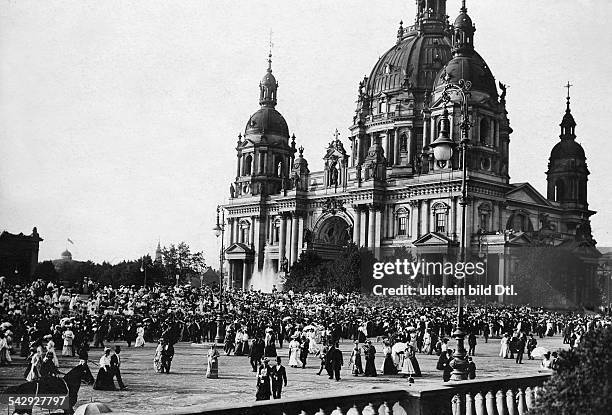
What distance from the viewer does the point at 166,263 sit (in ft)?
375

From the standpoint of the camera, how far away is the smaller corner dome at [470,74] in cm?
7356

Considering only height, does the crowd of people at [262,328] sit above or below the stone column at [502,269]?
below

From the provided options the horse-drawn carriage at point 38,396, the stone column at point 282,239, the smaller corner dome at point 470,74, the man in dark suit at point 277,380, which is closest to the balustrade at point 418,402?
the horse-drawn carriage at point 38,396

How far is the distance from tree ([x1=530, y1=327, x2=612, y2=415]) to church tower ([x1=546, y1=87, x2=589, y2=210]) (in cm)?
8079

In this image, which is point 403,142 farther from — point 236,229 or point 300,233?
point 236,229

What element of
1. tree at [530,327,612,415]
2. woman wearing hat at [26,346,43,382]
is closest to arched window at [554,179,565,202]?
woman wearing hat at [26,346,43,382]

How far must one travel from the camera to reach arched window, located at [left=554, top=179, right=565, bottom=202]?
8594cm

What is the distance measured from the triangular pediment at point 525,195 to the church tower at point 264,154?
28.8 meters

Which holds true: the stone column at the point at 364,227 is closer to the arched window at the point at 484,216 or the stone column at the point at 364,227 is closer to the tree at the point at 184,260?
the arched window at the point at 484,216

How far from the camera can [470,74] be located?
7362 centimetres

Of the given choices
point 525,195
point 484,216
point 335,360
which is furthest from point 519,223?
point 335,360

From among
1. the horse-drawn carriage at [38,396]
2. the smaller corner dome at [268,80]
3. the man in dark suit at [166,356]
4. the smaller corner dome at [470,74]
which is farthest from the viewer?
the smaller corner dome at [268,80]

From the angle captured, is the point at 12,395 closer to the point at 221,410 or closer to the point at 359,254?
the point at 221,410

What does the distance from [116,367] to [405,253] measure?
175 ft
